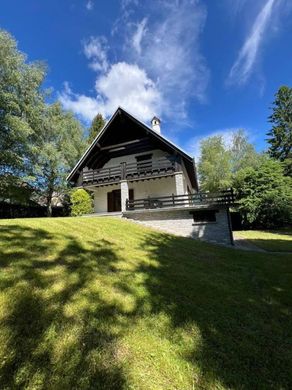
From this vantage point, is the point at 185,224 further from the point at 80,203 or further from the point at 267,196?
the point at 267,196

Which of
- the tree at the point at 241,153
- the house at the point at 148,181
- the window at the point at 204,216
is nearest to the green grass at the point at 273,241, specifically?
the house at the point at 148,181

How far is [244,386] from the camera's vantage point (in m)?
2.57

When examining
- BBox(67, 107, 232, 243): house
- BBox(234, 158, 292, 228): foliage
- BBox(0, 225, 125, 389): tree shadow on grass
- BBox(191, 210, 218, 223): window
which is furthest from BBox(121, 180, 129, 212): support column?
BBox(234, 158, 292, 228): foliage

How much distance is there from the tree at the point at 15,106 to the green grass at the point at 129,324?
649 inches

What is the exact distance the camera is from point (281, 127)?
111 ft

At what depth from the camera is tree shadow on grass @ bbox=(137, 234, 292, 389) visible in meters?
2.79

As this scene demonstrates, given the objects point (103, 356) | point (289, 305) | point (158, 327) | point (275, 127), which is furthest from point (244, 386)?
point (275, 127)

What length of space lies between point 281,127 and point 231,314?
3736cm

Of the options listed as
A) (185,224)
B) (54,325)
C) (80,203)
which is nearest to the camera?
(54,325)

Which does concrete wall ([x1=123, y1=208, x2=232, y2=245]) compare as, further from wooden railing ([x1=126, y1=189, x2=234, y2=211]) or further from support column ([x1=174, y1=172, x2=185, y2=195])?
support column ([x1=174, y1=172, x2=185, y2=195])

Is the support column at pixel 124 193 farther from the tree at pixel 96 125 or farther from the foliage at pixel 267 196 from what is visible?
the tree at pixel 96 125

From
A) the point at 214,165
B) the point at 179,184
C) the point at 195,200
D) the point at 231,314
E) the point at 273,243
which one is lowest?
the point at 273,243

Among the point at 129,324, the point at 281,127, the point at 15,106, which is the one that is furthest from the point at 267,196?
the point at 15,106

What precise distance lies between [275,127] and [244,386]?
3888 cm
